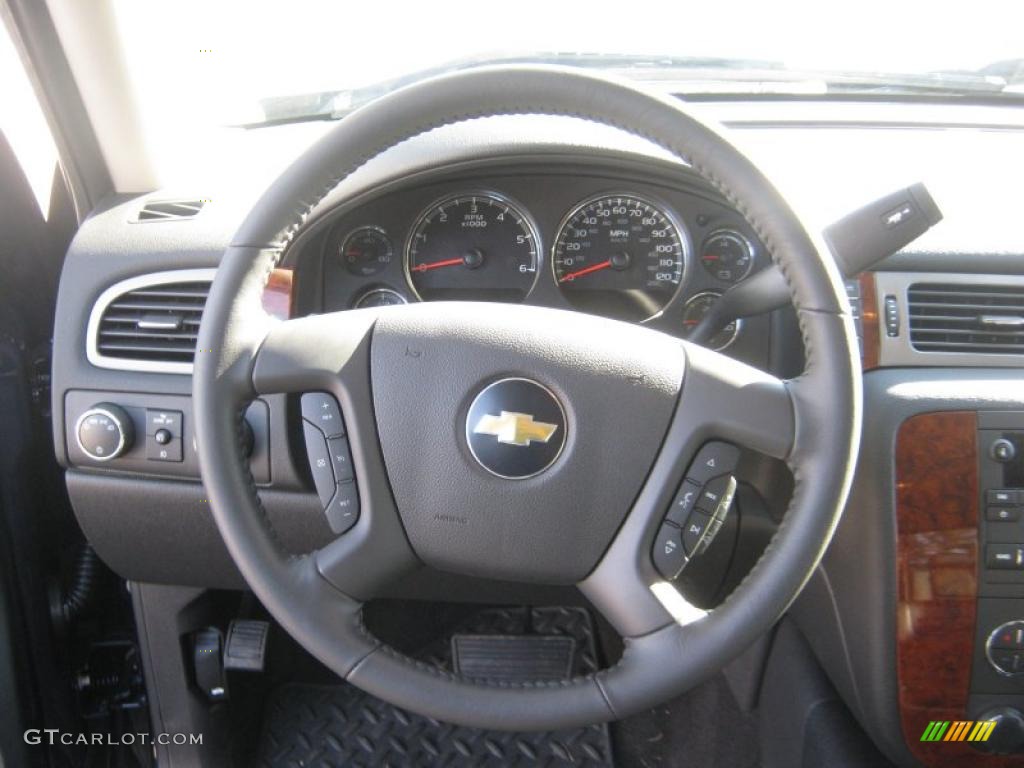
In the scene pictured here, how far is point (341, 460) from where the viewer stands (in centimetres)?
125

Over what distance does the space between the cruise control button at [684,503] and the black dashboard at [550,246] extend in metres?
0.52

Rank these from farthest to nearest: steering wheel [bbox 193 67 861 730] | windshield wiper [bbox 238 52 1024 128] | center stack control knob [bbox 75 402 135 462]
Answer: windshield wiper [bbox 238 52 1024 128]
center stack control knob [bbox 75 402 135 462]
steering wheel [bbox 193 67 861 730]

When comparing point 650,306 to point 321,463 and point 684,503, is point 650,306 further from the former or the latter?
point 321,463

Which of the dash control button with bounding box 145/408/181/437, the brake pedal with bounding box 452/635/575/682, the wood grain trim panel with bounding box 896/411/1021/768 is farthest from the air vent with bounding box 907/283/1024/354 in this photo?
the dash control button with bounding box 145/408/181/437

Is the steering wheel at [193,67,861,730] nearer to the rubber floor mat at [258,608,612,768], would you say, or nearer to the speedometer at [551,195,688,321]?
the speedometer at [551,195,688,321]

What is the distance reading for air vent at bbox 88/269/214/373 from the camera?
164 centimetres

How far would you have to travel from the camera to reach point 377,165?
1548 millimetres

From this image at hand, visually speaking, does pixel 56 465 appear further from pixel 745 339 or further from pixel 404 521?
pixel 745 339

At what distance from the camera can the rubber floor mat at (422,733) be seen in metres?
2.12

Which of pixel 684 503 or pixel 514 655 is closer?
pixel 684 503

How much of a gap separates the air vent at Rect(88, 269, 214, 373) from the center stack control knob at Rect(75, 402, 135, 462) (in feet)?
0.27

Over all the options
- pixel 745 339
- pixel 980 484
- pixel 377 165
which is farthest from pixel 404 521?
pixel 980 484

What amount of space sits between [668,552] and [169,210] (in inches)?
44.3

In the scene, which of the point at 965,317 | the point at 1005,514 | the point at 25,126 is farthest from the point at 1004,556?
the point at 25,126
